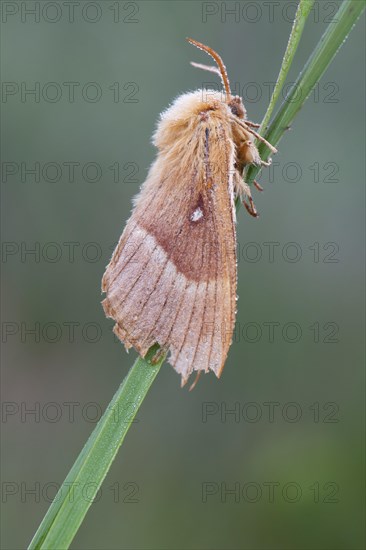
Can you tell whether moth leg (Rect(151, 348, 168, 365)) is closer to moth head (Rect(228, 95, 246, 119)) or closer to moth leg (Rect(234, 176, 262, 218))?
moth leg (Rect(234, 176, 262, 218))

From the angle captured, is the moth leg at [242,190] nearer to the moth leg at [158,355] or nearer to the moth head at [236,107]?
the moth head at [236,107]

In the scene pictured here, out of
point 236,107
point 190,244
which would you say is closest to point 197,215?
point 190,244

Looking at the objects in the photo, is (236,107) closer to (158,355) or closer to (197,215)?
(197,215)

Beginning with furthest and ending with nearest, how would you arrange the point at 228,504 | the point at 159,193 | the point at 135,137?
the point at 135,137
the point at 228,504
the point at 159,193

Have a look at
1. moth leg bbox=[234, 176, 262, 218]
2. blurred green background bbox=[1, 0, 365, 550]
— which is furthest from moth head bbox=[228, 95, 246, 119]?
blurred green background bbox=[1, 0, 365, 550]

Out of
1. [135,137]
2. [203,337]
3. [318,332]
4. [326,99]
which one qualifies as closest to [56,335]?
[135,137]

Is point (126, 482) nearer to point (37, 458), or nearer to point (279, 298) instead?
point (37, 458)

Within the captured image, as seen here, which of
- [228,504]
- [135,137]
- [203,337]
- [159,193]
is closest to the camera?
[203,337]

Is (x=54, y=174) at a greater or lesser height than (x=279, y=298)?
greater
